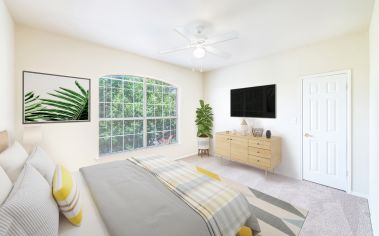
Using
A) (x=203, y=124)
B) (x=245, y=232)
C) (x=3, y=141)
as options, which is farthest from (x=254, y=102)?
(x=3, y=141)

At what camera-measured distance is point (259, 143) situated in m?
3.30

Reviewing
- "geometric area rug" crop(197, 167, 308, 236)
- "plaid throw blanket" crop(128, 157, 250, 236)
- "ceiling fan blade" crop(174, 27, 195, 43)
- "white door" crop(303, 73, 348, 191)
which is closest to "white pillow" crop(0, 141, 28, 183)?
"plaid throw blanket" crop(128, 157, 250, 236)

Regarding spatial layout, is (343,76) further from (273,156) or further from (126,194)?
(126,194)

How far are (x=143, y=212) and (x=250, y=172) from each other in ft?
9.63

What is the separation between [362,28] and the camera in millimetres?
2465

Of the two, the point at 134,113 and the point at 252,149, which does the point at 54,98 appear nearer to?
the point at 134,113

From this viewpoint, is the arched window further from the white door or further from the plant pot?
the white door

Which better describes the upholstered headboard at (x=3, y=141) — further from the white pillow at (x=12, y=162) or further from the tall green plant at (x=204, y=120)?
the tall green plant at (x=204, y=120)

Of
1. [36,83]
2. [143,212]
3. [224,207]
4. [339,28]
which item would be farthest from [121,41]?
[339,28]

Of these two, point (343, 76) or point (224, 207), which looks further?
point (343, 76)

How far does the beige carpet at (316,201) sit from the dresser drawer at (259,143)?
62cm

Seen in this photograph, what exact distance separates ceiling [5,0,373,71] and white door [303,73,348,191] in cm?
81

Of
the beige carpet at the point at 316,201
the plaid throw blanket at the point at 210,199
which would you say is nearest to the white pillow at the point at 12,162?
the plaid throw blanket at the point at 210,199

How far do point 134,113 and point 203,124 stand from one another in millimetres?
1899
